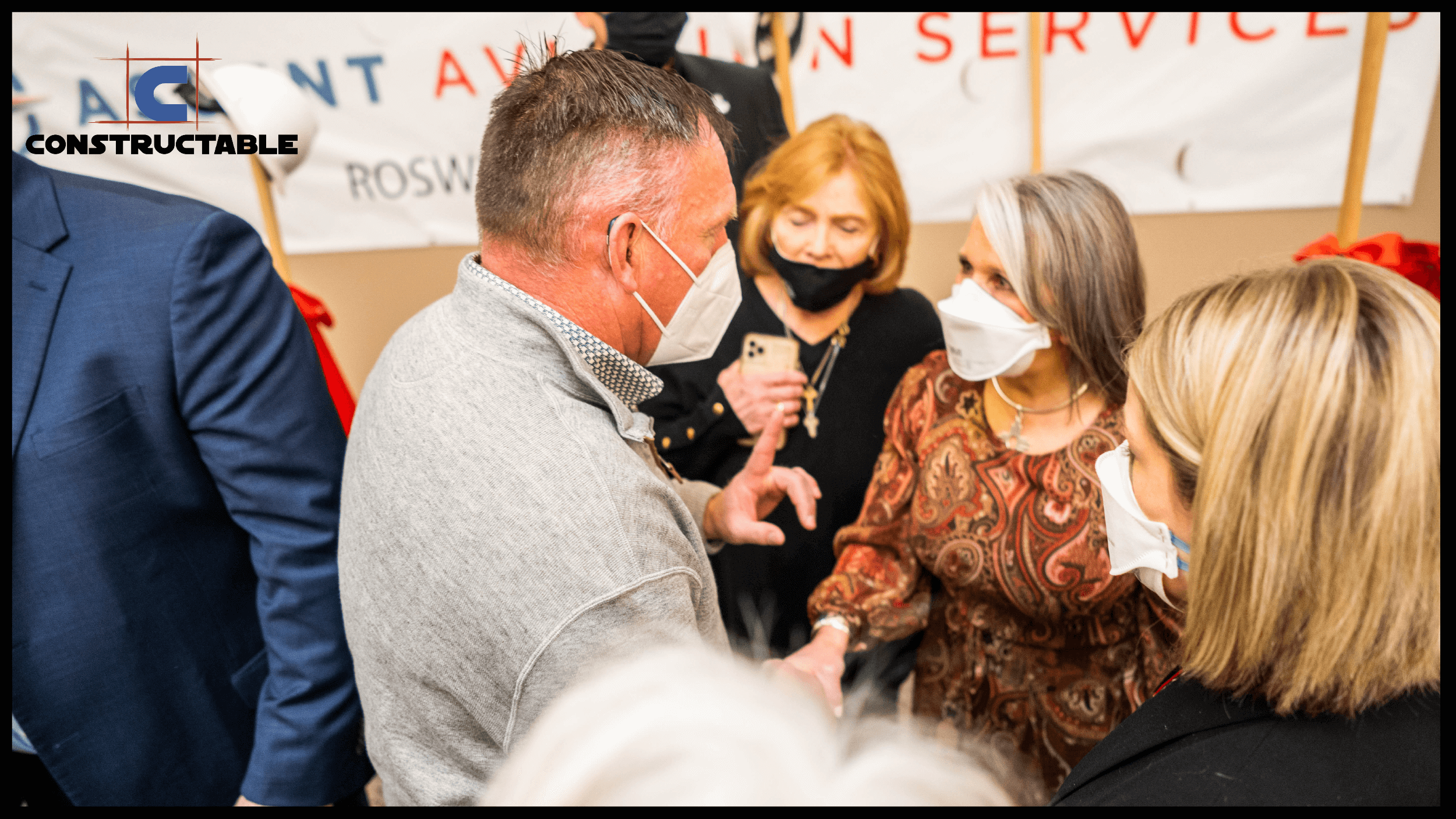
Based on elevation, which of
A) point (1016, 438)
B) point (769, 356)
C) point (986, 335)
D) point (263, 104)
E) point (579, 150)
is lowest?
point (1016, 438)

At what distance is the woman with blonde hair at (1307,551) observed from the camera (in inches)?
28.3

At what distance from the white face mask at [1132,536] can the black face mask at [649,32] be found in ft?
5.44

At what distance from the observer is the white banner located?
7.77 ft

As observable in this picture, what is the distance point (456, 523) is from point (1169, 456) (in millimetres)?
856

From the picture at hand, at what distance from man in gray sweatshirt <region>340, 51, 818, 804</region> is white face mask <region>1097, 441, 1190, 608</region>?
575mm

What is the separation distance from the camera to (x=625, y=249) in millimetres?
1044

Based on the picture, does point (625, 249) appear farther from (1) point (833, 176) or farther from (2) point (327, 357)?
(2) point (327, 357)

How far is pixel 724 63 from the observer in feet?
7.43

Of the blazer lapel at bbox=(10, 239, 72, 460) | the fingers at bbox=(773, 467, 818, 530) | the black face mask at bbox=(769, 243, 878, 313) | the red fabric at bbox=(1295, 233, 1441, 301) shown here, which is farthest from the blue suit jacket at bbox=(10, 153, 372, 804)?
the red fabric at bbox=(1295, 233, 1441, 301)

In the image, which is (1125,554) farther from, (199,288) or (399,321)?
(399,321)

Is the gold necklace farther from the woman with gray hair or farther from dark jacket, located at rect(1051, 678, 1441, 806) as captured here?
dark jacket, located at rect(1051, 678, 1441, 806)

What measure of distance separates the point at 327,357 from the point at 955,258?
2.19m

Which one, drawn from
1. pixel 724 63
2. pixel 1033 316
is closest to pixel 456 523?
pixel 1033 316

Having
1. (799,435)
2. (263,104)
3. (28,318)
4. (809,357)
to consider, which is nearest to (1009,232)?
(809,357)
